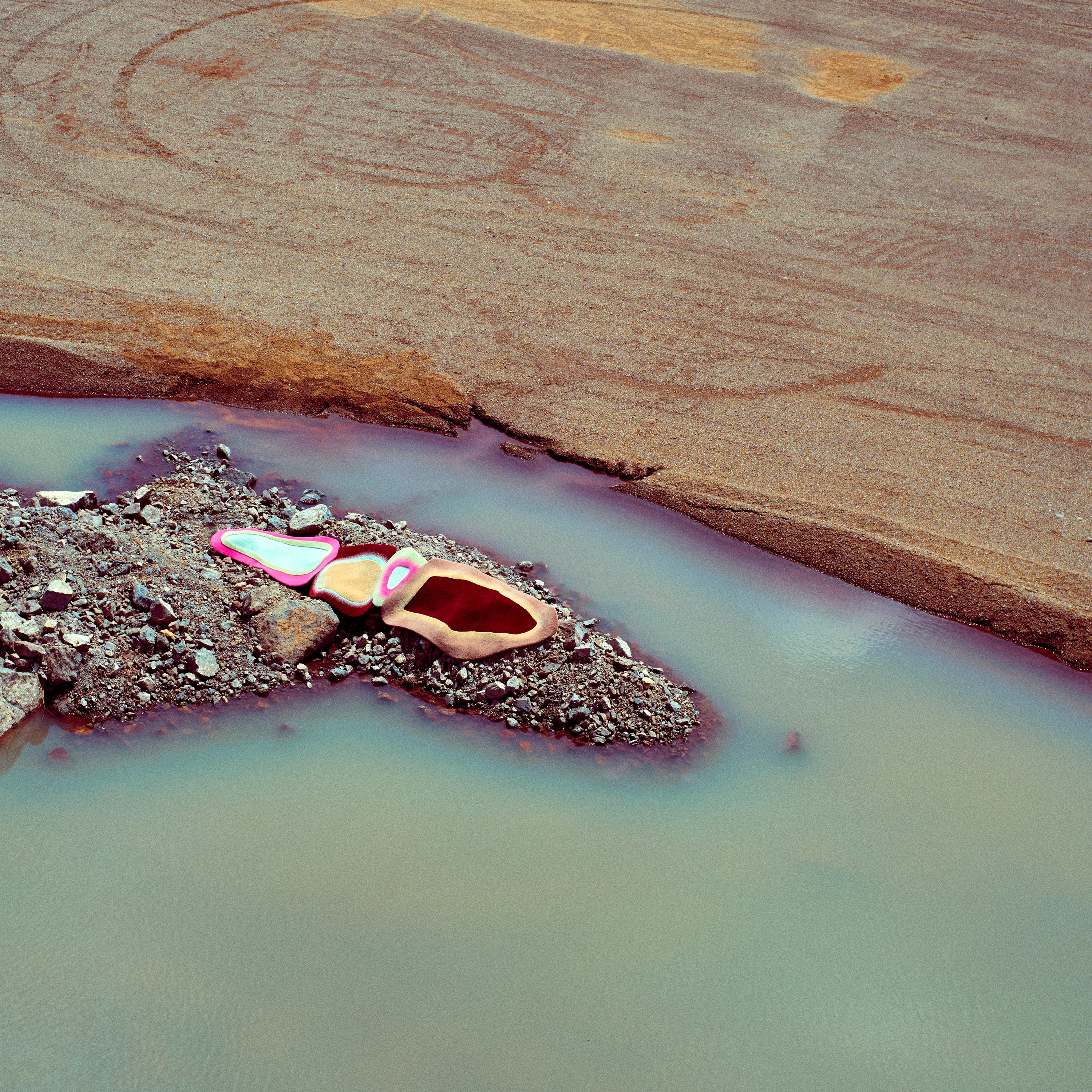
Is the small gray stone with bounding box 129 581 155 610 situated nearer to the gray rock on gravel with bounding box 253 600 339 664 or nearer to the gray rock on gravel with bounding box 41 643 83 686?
the gray rock on gravel with bounding box 41 643 83 686

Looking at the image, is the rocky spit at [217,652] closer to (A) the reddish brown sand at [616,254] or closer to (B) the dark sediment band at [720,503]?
(B) the dark sediment band at [720,503]

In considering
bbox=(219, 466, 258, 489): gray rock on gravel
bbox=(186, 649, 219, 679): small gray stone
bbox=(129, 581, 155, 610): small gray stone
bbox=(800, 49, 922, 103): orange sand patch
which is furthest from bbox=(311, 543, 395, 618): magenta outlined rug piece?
bbox=(800, 49, 922, 103): orange sand patch

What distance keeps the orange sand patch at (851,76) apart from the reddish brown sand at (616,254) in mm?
57

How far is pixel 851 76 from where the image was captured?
499 inches

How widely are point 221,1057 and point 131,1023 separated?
1.22 ft

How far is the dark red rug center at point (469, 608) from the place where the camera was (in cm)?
507

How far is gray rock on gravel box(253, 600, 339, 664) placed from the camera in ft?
16.1

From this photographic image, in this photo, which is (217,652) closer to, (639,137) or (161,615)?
(161,615)

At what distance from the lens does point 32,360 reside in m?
6.70

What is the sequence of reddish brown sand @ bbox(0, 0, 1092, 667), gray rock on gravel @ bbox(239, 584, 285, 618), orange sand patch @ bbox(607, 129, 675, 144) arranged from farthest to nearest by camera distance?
orange sand patch @ bbox(607, 129, 675, 144), reddish brown sand @ bbox(0, 0, 1092, 667), gray rock on gravel @ bbox(239, 584, 285, 618)

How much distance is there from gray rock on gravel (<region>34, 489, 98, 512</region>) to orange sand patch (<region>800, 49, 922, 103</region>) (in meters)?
10.1

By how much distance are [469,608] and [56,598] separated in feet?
6.66

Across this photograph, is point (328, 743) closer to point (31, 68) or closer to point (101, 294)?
point (101, 294)

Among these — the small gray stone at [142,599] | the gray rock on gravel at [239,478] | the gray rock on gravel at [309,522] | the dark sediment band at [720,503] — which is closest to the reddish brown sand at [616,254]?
the dark sediment band at [720,503]
